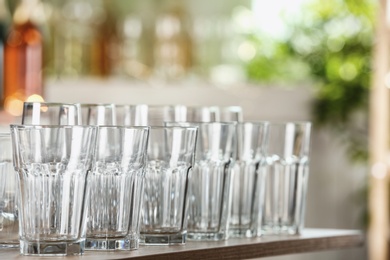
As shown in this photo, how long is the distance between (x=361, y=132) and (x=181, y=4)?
2.51 ft


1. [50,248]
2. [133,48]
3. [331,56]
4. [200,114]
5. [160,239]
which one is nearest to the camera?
[50,248]

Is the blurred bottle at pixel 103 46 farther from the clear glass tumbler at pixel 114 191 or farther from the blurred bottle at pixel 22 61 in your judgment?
the clear glass tumbler at pixel 114 191

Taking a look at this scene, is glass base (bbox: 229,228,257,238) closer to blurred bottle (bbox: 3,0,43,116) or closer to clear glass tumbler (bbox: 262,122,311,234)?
clear glass tumbler (bbox: 262,122,311,234)

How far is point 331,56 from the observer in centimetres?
362

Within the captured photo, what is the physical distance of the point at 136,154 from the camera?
43.8 inches

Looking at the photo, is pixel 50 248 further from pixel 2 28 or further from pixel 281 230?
pixel 2 28

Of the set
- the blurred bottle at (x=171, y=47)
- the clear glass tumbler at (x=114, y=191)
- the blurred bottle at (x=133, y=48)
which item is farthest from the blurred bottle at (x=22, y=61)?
the clear glass tumbler at (x=114, y=191)

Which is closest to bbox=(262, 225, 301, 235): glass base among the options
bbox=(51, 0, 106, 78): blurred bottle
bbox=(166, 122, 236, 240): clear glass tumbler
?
bbox=(166, 122, 236, 240): clear glass tumbler

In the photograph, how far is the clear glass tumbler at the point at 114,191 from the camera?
1.10 meters

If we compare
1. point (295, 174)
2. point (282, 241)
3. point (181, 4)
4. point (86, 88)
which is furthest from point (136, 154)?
point (181, 4)

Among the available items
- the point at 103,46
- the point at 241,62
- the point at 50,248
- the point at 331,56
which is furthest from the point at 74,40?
the point at 50,248

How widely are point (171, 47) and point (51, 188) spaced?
96.9 inches

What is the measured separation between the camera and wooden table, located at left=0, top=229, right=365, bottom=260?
3.46ft

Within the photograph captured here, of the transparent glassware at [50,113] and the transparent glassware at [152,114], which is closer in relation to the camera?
the transparent glassware at [50,113]
